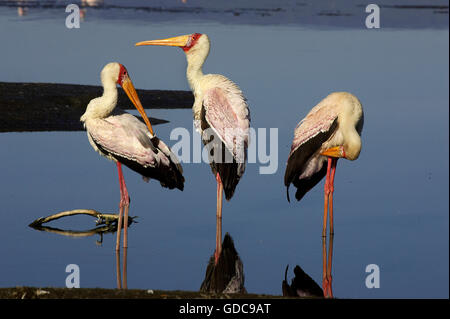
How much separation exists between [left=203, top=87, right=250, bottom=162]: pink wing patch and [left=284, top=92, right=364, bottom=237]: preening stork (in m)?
0.53

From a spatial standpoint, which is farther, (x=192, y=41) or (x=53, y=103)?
(x=53, y=103)

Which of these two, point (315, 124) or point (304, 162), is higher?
point (315, 124)

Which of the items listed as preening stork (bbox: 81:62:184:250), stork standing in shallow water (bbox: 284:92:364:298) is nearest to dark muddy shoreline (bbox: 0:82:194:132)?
preening stork (bbox: 81:62:184:250)

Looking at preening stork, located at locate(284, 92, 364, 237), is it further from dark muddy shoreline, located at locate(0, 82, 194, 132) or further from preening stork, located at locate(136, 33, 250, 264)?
dark muddy shoreline, located at locate(0, 82, 194, 132)

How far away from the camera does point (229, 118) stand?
1176 centimetres

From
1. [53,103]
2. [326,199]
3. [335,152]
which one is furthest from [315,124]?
[53,103]

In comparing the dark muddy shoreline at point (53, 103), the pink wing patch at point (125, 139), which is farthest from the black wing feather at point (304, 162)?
the dark muddy shoreline at point (53, 103)

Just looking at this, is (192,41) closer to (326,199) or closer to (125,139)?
(125,139)

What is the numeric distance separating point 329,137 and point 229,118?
41.2 inches

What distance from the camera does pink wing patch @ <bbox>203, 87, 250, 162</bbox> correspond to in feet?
38.3

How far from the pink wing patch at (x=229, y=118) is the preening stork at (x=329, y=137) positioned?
526 mm

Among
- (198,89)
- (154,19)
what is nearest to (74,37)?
(154,19)

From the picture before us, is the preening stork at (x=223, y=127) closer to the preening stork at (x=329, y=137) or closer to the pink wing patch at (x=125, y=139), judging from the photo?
the preening stork at (x=329, y=137)
